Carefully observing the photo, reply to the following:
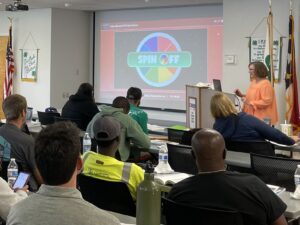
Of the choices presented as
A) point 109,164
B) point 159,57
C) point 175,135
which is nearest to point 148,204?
point 109,164

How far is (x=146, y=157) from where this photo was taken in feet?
18.5

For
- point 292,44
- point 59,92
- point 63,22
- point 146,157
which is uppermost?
point 63,22

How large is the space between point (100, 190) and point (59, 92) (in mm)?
7809

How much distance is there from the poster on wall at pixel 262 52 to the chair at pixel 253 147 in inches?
121

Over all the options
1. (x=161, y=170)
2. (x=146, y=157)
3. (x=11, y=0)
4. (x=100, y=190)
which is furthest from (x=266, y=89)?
(x=11, y=0)

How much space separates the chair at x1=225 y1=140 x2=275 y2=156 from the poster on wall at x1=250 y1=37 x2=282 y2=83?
10.1 feet

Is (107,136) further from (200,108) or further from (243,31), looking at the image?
(243,31)

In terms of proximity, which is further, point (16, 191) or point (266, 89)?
point (266, 89)

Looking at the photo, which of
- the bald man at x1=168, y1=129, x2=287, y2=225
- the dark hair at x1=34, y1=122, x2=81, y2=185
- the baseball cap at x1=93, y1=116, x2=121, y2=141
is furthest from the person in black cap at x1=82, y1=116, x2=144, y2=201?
the dark hair at x1=34, y1=122, x2=81, y2=185

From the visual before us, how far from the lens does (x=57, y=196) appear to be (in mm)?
1610

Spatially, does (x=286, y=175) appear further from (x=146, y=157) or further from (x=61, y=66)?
(x=61, y=66)

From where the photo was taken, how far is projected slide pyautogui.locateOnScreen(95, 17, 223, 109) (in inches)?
362

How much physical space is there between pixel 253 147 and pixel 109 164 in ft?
6.47

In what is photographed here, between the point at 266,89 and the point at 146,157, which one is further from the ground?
the point at 266,89
